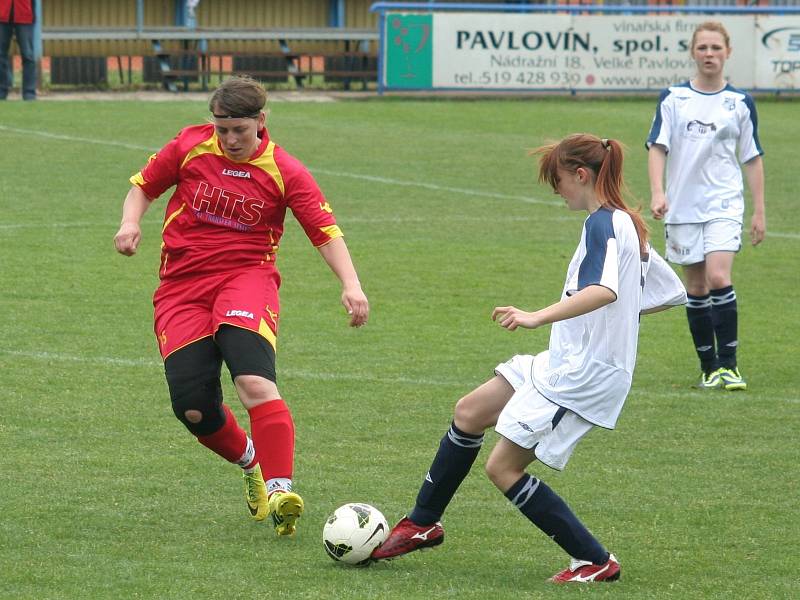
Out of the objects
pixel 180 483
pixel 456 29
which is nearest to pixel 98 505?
pixel 180 483

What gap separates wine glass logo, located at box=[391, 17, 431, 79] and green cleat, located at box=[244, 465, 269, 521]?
60.1 ft

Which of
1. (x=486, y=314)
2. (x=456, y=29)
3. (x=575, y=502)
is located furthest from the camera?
(x=456, y=29)

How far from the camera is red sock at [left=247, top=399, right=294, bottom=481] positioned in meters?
5.31

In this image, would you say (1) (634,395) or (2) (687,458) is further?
(1) (634,395)

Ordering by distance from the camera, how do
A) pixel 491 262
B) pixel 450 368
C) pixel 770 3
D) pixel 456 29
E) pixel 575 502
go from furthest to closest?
pixel 770 3
pixel 456 29
pixel 491 262
pixel 450 368
pixel 575 502

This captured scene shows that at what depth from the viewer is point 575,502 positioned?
19.6 feet

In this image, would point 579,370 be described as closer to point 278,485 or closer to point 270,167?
point 278,485

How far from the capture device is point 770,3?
117 ft

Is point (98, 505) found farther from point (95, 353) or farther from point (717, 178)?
point (717, 178)

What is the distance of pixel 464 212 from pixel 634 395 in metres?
6.55

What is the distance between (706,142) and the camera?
27.2ft

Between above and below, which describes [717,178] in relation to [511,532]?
above

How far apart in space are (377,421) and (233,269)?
191cm

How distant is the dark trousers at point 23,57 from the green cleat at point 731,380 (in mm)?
15077
